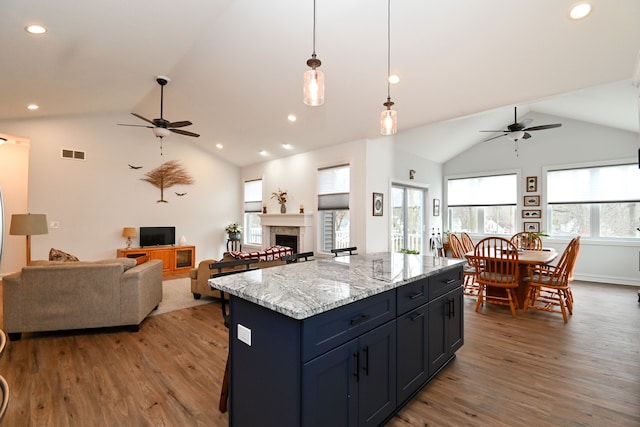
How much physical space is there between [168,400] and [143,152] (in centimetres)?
643

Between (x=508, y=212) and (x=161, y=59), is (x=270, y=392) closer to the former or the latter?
(x=161, y=59)

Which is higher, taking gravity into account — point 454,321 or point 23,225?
point 23,225

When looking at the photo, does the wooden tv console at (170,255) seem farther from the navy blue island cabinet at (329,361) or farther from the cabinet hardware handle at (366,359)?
the cabinet hardware handle at (366,359)

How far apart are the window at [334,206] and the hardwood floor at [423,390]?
3089 millimetres

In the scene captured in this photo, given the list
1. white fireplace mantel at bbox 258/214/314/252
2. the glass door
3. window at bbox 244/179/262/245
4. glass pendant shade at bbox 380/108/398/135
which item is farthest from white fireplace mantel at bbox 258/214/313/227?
glass pendant shade at bbox 380/108/398/135

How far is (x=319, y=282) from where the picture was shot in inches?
72.3

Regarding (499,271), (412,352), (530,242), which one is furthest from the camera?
(530,242)

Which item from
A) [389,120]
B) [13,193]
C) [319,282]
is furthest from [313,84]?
[13,193]

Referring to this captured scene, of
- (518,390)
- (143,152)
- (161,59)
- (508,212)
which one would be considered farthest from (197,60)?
(508,212)

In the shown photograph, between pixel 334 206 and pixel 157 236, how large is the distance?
4.33 m

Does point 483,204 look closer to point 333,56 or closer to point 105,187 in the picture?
point 333,56

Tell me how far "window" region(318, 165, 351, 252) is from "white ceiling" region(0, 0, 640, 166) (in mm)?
972

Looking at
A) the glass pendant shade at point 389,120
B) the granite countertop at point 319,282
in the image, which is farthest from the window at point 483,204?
the glass pendant shade at point 389,120

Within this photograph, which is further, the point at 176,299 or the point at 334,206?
the point at 334,206
